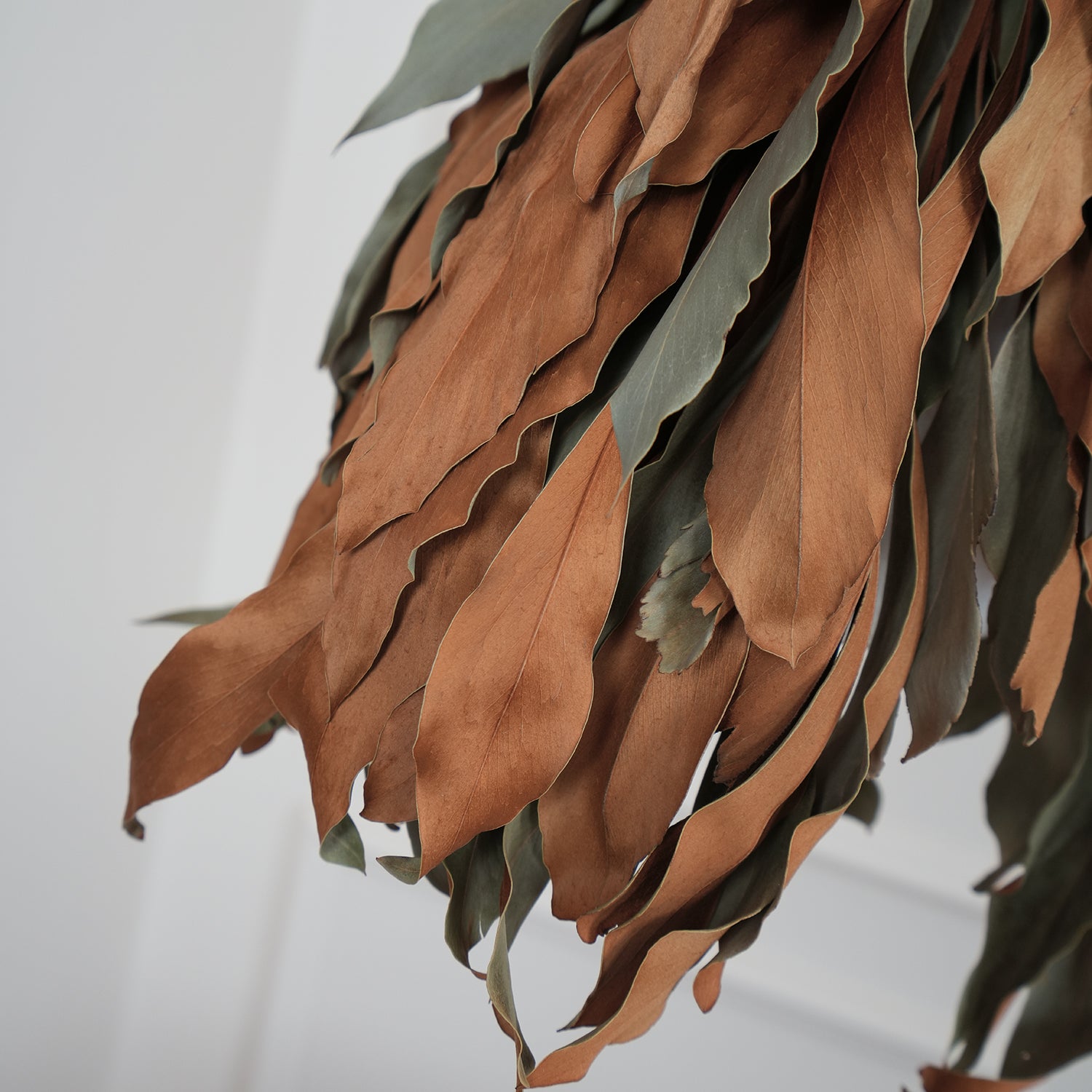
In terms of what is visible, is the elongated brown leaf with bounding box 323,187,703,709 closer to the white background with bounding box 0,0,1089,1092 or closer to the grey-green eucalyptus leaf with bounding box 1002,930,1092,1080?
the grey-green eucalyptus leaf with bounding box 1002,930,1092,1080

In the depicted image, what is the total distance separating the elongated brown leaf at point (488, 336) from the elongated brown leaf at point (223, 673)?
0.04 m

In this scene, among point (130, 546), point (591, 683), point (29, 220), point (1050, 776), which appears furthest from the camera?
A: point (130, 546)

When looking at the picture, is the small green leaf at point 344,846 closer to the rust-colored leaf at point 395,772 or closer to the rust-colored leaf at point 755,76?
the rust-colored leaf at point 395,772

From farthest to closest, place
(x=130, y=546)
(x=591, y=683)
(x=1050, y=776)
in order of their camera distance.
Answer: (x=130, y=546), (x=1050, y=776), (x=591, y=683)

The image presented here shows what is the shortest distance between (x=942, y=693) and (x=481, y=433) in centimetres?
15

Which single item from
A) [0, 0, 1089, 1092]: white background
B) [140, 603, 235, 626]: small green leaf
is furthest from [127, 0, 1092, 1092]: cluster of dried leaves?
[0, 0, 1089, 1092]: white background

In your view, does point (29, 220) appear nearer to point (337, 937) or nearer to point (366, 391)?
point (366, 391)

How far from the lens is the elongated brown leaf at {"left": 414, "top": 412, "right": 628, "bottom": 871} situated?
0.24 meters

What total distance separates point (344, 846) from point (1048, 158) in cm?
27

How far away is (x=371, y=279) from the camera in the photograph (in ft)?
1.25

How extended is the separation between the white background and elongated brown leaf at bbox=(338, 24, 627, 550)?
52cm

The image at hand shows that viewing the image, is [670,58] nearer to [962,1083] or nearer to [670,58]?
[670,58]

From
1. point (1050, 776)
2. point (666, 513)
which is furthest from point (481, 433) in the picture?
point (1050, 776)

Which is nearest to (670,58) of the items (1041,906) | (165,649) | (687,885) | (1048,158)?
(1048,158)
